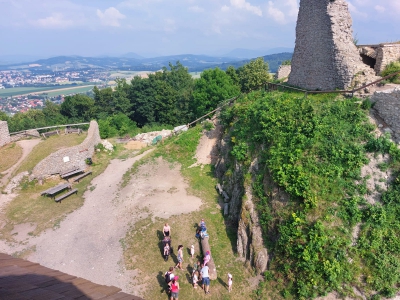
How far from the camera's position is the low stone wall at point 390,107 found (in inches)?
482

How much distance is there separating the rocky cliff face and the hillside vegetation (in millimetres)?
144

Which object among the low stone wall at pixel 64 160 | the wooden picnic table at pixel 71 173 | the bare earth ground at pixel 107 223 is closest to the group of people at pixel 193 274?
the bare earth ground at pixel 107 223

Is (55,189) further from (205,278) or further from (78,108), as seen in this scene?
(78,108)

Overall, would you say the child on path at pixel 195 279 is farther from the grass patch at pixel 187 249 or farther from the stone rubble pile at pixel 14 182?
the stone rubble pile at pixel 14 182

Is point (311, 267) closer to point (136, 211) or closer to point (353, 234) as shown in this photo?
point (353, 234)

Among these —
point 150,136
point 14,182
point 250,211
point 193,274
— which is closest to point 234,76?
point 150,136

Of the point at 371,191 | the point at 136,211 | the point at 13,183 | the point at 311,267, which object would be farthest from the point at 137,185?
the point at 371,191

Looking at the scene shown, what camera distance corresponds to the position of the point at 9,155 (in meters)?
21.8

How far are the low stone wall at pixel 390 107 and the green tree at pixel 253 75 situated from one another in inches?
883

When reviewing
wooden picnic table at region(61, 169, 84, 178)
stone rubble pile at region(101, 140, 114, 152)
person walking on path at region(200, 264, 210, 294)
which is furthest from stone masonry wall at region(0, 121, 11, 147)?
person walking on path at region(200, 264, 210, 294)

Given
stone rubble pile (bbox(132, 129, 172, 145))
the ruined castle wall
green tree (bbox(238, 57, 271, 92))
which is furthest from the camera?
green tree (bbox(238, 57, 271, 92))

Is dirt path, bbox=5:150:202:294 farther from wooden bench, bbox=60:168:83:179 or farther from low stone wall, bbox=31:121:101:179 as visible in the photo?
low stone wall, bbox=31:121:101:179

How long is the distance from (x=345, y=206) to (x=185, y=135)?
15318 mm

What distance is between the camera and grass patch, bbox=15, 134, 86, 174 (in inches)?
812
